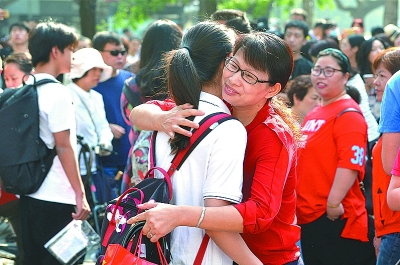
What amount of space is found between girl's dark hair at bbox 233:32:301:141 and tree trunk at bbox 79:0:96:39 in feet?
34.2

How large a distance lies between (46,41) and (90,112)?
1.51 metres

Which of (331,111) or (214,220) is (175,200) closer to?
(214,220)

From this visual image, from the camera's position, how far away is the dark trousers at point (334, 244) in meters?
4.81

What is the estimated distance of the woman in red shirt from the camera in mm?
2443

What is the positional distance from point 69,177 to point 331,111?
1936 mm

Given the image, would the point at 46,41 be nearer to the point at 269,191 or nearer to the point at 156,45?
the point at 156,45

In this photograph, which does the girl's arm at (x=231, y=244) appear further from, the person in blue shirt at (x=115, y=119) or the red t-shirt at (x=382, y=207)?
the person in blue shirt at (x=115, y=119)

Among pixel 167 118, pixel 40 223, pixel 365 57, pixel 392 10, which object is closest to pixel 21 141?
pixel 40 223

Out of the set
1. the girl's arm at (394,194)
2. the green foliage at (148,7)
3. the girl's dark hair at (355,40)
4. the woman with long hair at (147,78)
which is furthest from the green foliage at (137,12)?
the girl's arm at (394,194)

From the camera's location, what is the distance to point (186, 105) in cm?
259

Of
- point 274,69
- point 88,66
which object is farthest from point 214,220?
point 88,66

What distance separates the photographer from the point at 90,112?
20.1 ft

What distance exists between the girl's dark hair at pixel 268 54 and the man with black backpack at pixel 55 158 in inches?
81.9

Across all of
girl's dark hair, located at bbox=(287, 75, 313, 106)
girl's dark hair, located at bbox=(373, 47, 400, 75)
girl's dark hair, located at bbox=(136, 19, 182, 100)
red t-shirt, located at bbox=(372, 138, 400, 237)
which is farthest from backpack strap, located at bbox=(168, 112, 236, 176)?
girl's dark hair, located at bbox=(287, 75, 313, 106)
